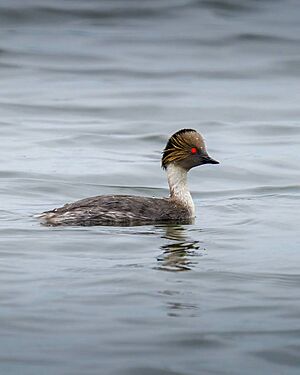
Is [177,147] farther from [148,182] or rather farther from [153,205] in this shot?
[148,182]

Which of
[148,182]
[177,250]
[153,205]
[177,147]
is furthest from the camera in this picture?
[148,182]

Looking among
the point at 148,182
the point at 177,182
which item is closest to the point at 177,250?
the point at 177,182

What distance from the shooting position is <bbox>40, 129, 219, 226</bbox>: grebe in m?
13.3

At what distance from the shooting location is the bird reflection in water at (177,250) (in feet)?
36.9

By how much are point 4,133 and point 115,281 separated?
10770 mm

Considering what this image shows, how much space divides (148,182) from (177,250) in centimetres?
478

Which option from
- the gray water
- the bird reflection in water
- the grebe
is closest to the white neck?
the grebe

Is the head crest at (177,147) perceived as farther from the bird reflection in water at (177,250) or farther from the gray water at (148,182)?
the bird reflection in water at (177,250)

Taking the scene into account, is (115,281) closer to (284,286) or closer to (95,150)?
(284,286)

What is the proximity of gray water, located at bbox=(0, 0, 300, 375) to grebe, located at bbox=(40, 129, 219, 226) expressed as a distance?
0.21 metres

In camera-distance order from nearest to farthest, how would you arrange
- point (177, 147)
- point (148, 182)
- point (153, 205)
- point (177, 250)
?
point (177, 250) → point (153, 205) → point (177, 147) → point (148, 182)

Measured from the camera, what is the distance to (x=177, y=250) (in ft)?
39.7

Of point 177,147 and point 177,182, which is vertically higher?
point 177,147

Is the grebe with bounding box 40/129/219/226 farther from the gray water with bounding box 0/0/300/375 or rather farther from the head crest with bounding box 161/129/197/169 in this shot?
the gray water with bounding box 0/0/300/375
